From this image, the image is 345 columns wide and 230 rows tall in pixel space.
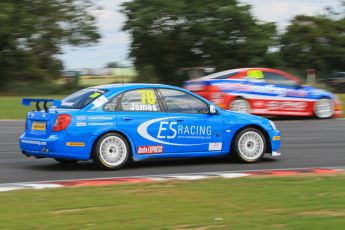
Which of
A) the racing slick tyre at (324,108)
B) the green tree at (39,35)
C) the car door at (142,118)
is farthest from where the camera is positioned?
the green tree at (39,35)

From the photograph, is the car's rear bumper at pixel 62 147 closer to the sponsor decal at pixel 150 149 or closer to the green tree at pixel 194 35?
the sponsor decal at pixel 150 149

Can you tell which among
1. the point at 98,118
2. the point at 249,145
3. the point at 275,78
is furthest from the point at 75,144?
the point at 275,78

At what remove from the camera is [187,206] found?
724 centimetres

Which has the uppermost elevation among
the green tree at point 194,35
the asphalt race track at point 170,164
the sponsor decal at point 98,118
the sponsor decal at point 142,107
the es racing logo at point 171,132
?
the green tree at point 194,35

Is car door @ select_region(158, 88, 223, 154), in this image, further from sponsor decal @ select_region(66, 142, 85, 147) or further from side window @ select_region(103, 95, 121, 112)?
sponsor decal @ select_region(66, 142, 85, 147)

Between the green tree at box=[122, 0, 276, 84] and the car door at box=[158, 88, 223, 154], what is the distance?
78.3 ft

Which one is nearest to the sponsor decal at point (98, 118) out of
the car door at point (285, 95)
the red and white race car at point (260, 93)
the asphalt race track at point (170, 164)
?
the asphalt race track at point (170, 164)

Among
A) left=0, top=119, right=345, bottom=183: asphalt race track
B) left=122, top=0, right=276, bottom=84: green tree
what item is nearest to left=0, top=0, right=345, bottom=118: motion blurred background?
left=122, top=0, right=276, bottom=84: green tree

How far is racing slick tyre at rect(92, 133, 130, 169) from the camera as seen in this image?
1036 cm

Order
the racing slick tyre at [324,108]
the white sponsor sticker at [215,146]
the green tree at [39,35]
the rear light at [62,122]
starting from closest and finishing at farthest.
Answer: the rear light at [62,122] → the white sponsor sticker at [215,146] → the racing slick tyre at [324,108] → the green tree at [39,35]

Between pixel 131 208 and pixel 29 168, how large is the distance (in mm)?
4226

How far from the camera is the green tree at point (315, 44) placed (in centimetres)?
4494

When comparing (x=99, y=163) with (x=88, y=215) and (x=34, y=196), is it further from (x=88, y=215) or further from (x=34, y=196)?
(x=88, y=215)

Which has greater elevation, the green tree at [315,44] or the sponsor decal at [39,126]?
the green tree at [315,44]
